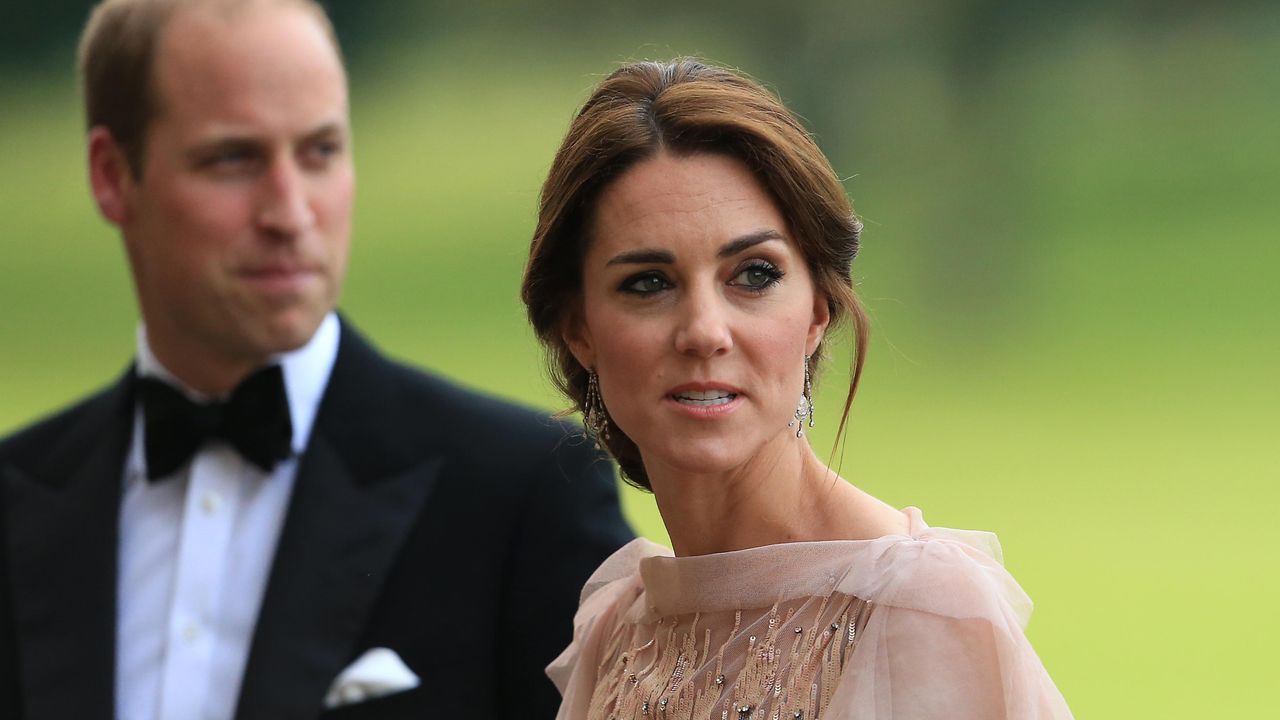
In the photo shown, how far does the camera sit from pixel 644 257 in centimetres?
164

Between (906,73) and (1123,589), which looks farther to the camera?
(906,73)

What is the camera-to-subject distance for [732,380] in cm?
161

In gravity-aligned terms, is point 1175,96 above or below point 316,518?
above

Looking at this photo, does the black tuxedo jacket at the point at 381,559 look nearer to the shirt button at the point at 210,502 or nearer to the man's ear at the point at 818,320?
the shirt button at the point at 210,502

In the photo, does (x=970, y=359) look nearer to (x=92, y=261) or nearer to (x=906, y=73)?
(x=906, y=73)

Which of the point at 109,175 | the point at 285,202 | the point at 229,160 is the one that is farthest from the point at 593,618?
the point at 109,175

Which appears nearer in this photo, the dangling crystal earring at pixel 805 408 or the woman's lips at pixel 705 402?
the woman's lips at pixel 705 402

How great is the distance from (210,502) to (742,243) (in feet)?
3.34

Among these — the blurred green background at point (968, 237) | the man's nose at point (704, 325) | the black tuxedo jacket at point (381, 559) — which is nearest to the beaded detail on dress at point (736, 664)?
the man's nose at point (704, 325)

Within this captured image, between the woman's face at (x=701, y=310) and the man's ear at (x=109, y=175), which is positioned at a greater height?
the man's ear at (x=109, y=175)

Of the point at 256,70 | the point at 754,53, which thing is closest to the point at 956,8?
the point at 754,53

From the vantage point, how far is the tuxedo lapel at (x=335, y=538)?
2121 mm

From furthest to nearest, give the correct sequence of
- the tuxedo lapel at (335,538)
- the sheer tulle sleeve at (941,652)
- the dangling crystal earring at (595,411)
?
the tuxedo lapel at (335,538), the dangling crystal earring at (595,411), the sheer tulle sleeve at (941,652)

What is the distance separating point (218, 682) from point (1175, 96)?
740cm
